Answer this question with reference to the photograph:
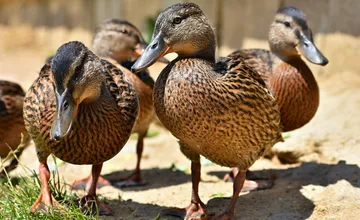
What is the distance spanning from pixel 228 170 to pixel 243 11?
3.05 meters

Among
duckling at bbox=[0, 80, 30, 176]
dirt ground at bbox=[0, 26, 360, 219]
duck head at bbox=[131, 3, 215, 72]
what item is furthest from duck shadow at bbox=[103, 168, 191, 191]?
duck head at bbox=[131, 3, 215, 72]

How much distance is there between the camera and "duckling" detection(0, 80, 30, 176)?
539 cm

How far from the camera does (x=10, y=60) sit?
34.8 feet

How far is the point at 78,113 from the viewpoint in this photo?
4078 millimetres

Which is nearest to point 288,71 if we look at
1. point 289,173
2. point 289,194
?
point 289,173

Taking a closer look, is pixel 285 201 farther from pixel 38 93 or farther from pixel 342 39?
pixel 342 39

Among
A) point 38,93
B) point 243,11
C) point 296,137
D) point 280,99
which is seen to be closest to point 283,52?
point 280,99

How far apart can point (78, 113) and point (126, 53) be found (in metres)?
2.12

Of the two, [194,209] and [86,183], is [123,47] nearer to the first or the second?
[86,183]

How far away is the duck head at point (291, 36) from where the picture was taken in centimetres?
527

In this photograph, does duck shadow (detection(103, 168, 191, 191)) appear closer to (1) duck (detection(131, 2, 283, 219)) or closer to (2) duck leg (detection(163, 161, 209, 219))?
(2) duck leg (detection(163, 161, 209, 219))

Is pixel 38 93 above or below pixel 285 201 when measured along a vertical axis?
above

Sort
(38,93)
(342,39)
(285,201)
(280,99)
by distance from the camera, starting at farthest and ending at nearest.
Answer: (342,39) → (280,99) → (285,201) → (38,93)

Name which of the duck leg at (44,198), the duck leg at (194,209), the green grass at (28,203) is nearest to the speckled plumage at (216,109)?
the duck leg at (194,209)
